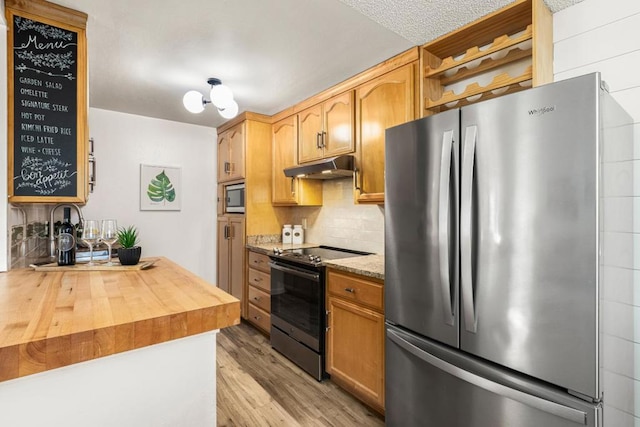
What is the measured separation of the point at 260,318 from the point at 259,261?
1.92 ft

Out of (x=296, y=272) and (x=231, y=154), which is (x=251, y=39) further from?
(x=231, y=154)

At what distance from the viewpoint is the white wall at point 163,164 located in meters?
3.48

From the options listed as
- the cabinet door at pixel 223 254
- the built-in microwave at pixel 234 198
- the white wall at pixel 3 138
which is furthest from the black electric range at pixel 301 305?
the white wall at pixel 3 138

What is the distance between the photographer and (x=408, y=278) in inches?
61.4

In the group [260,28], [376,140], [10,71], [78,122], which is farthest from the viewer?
[376,140]

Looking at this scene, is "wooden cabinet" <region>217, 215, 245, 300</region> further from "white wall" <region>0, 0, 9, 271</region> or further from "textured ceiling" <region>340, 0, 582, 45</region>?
"textured ceiling" <region>340, 0, 582, 45</region>

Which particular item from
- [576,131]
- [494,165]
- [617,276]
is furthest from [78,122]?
[617,276]

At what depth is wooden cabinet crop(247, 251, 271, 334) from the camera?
10.3 ft

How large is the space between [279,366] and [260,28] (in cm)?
249

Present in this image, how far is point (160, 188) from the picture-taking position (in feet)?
12.5

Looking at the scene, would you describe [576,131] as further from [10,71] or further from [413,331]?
[10,71]

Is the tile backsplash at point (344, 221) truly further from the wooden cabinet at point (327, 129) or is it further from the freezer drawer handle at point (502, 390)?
the freezer drawer handle at point (502, 390)

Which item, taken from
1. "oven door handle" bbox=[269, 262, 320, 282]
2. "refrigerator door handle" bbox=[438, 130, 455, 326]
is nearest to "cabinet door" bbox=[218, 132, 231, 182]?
"oven door handle" bbox=[269, 262, 320, 282]

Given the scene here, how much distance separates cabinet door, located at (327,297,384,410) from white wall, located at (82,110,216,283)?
2.44m
